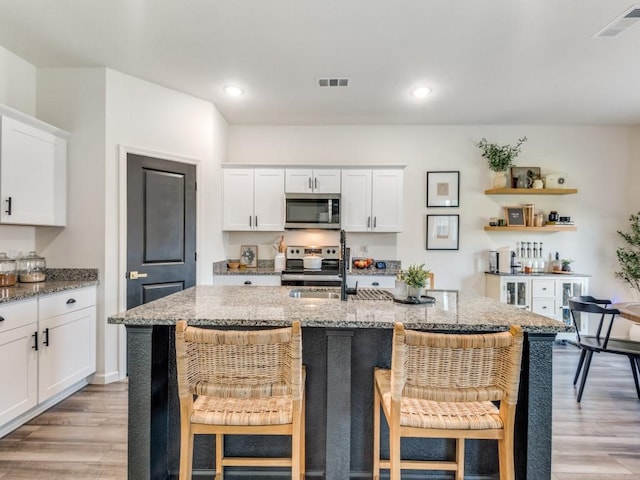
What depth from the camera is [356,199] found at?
432cm

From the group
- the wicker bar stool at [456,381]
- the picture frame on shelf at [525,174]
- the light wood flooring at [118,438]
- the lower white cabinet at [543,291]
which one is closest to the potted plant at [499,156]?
the picture frame on shelf at [525,174]

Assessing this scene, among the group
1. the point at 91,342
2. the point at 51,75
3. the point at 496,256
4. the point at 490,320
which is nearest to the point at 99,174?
the point at 51,75

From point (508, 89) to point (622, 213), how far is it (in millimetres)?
2606

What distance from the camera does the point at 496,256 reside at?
4.55 meters

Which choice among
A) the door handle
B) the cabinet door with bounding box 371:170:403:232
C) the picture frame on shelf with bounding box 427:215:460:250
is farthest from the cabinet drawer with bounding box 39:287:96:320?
the picture frame on shelf with bounding box 427:215:460:250

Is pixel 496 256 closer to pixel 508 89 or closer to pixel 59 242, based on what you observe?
pixel 508 89

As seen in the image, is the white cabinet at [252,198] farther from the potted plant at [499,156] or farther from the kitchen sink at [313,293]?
the potted plant at [499,156]

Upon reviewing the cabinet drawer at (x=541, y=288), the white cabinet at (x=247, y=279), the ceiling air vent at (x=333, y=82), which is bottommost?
the cabinet drawer at (x=541, y=288)

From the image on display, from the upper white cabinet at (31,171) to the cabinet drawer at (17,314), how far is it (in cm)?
73

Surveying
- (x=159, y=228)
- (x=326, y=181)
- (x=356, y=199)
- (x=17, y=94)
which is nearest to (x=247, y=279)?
(x=159, y=228)

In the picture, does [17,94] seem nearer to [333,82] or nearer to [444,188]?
[333,82]

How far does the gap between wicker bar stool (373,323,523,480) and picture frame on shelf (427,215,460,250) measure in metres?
3.46

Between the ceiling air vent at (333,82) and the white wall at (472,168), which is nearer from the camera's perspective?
the ceiling air vent at (333,82)

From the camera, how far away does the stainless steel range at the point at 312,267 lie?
161 inches
